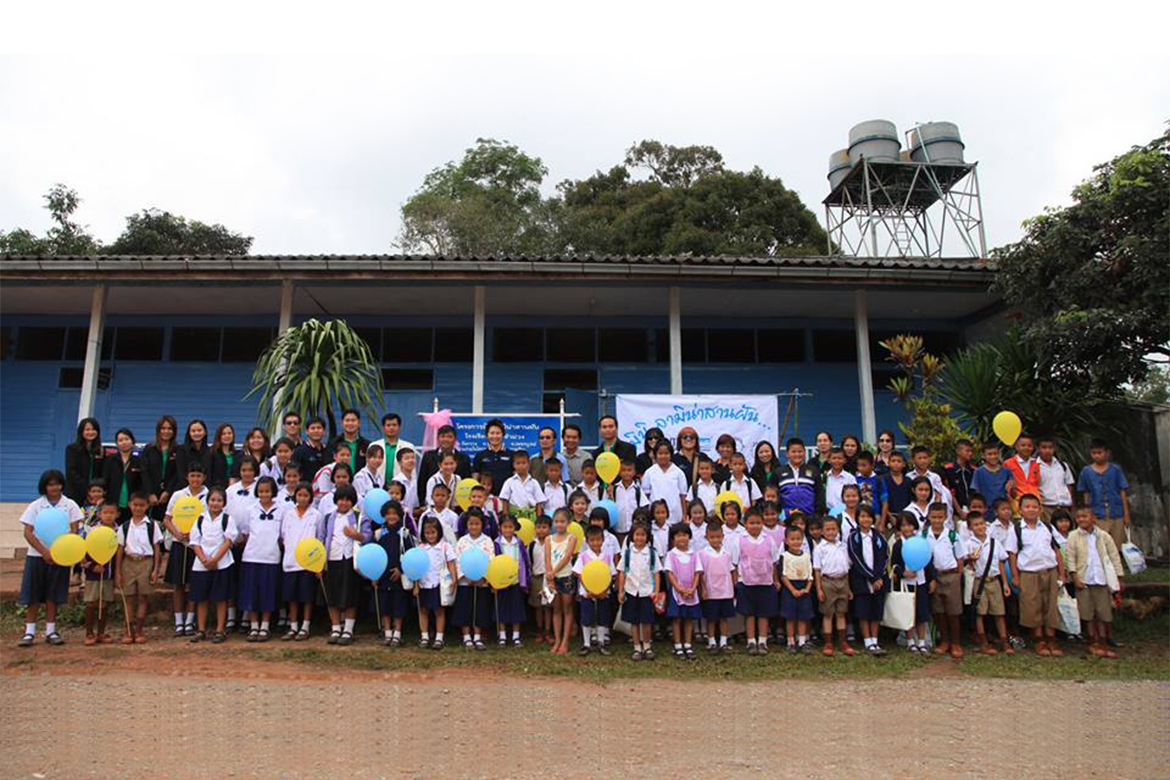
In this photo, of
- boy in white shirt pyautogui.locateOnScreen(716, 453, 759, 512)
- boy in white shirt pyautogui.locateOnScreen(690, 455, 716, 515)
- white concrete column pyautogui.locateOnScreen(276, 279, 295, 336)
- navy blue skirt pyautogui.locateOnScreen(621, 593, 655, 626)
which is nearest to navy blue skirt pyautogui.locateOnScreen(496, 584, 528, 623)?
navy blue skirt pyautogui.locateOnScreen(621, 593, 655, 626)

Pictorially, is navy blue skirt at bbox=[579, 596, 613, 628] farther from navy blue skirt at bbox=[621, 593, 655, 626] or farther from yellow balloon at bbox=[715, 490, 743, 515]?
yellow balloon at bbox=[715, 490, 743, 515]

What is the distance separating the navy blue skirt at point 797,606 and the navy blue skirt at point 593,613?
1263 millimetres

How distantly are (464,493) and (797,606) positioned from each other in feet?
8.30

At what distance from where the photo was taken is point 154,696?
4.24 metres

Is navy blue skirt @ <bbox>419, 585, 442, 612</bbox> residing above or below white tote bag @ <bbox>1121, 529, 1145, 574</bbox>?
below

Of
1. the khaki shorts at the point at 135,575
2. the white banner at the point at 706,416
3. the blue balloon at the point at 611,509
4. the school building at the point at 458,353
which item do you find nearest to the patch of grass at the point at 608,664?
the blue balloon at the point at 611,509

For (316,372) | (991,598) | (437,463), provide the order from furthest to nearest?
(316,372), (437,463), (991,598)

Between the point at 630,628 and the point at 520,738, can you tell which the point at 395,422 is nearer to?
the point at 630,628

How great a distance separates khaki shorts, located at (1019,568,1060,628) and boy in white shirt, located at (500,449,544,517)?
3651 mm

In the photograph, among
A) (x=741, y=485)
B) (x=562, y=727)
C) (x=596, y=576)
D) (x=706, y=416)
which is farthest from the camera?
(x=706, y=416)

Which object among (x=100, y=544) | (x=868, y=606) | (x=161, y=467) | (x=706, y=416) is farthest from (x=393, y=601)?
(x=706, y=416)

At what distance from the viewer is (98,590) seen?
5434 mm

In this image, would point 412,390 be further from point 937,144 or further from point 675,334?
point 937,144

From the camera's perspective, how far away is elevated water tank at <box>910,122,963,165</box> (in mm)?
17906
